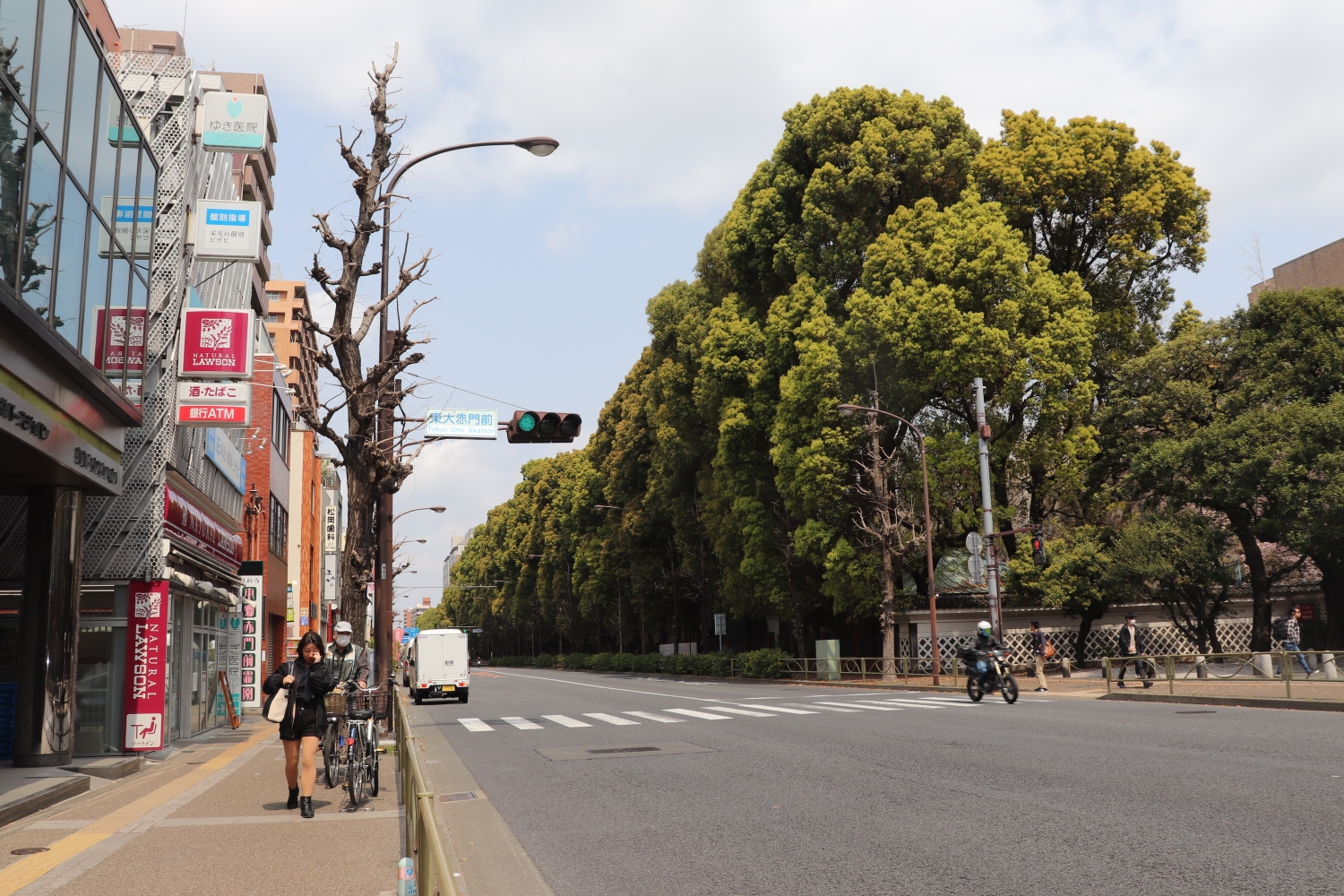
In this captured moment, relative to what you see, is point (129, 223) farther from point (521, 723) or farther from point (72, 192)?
point (521, 723)

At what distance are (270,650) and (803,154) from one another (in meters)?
28.4

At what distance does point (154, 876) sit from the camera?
7.64 meters

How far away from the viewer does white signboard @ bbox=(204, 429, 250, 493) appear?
23.1 meters

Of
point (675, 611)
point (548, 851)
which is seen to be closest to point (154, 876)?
point (548, 851)

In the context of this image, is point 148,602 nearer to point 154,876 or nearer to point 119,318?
point 119,318

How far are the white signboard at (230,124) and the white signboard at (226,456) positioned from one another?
6.17 meters

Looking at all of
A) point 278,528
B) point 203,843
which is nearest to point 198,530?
point 203,843

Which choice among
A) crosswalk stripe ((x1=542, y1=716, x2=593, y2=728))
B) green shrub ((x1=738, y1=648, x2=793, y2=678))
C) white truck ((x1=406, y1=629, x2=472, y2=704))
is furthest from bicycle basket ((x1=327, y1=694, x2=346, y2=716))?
green shrub ((x1=738, y1=648, x2=793, y2=678))

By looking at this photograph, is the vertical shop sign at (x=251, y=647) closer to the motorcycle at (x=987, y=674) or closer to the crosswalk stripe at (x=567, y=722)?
the crosswalk stripe at (x=567, y=722)

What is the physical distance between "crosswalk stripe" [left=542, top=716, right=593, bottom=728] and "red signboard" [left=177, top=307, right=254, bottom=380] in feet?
29.5

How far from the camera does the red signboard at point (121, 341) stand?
1482 centimetres

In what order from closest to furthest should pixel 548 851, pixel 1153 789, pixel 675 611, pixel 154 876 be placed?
pixel 154 876 → pixel 548 851 → pixel 1153 789 → pixel 675 611

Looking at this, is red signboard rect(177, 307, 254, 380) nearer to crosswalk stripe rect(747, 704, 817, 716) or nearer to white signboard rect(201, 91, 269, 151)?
white signboard rect(201, 91, 269, 151)

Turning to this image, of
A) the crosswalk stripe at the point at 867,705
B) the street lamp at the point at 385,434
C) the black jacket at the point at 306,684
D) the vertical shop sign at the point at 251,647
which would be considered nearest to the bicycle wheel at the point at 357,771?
Result: the black jacket at the point at 306,684
